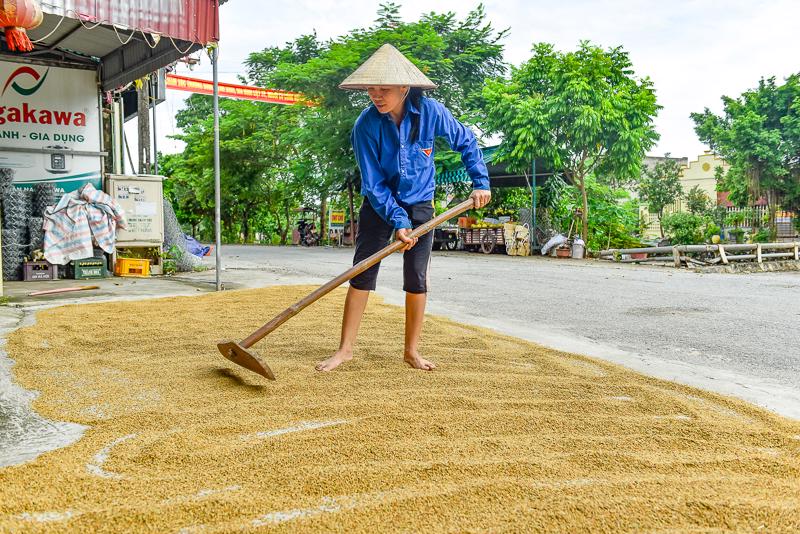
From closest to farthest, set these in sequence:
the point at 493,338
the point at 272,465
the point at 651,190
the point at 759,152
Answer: the point at 272,465
the point at 493,338
the point at 759,152
the point at 651,190

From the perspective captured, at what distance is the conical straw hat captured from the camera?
2.92 metres

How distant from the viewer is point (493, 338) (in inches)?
154

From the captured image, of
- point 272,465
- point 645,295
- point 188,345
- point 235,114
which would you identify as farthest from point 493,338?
point 235,114

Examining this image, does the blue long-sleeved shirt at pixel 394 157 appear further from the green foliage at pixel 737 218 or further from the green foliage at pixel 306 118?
the green foliage at pixel 737 218

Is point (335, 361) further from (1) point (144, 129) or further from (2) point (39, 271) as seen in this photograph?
(1) point (144, 129)

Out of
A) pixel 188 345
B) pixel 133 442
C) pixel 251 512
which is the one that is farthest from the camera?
pixel 188 345

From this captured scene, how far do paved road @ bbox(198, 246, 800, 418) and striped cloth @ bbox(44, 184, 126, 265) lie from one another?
1544mm

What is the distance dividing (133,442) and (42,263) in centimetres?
620

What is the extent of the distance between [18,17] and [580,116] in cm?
1129

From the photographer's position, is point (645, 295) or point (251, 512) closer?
point (251, 512)

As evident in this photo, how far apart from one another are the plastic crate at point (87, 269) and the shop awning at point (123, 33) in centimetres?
219

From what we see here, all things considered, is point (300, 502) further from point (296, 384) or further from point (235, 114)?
point (235, 114)

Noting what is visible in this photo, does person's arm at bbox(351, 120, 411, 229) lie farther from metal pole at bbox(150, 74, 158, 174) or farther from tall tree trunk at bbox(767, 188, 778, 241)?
tall tree trunk at bbox(767, 188, 778, 241)

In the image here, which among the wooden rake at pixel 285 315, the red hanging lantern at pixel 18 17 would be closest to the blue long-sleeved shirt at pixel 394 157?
the wooden rake at pixel 285 315
